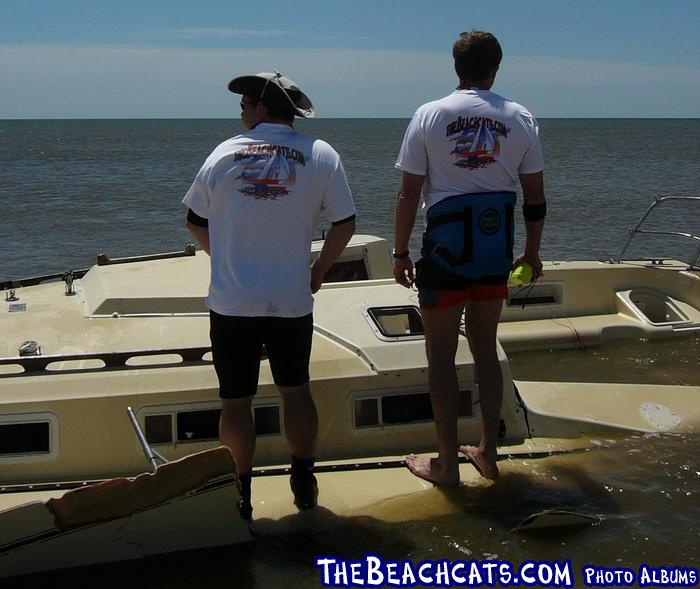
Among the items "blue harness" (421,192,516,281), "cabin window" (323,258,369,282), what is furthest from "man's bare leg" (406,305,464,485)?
"cabin window" (323,258,369,282)

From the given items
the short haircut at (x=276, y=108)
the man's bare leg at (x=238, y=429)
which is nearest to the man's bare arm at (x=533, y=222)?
the short haircut at (x=276, y=108)

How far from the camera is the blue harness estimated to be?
16.3ft

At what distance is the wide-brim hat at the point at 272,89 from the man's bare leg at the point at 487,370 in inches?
61.4

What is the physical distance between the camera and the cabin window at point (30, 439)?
5.41 meters

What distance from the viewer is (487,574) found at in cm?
474

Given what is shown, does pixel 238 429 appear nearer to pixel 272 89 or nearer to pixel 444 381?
pixel 444 381

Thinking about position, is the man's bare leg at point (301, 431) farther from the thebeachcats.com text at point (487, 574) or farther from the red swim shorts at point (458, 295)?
the red swim shorts at point (458, 295)

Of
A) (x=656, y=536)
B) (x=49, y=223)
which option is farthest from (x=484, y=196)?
(x=49, y=223)

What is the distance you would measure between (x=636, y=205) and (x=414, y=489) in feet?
87.6

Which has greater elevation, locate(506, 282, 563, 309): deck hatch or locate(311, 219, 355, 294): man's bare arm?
locate(311, 219, 355, 294): man's bare arm

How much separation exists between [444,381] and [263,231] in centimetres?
152

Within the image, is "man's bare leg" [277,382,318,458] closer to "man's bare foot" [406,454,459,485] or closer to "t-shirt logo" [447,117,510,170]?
"man's bare foot" [406,454,459,485]

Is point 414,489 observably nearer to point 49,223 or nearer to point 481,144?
point 481,144

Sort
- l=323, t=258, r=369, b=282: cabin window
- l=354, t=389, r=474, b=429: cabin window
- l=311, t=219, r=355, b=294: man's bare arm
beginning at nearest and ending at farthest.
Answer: l=311, t=219, r=355, b=294: man's bare arm < l=354, t=389, r=474, b=429: cabin window < l=323, t=258, r=369, b=282: cabin window
